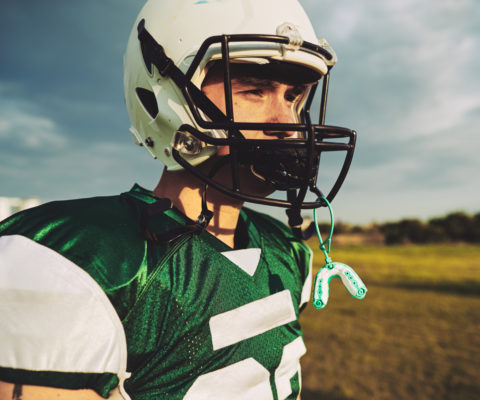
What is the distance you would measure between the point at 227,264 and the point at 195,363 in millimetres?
303

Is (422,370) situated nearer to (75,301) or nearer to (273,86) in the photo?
(273,86)

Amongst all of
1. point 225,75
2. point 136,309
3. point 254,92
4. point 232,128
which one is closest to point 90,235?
point 136,309

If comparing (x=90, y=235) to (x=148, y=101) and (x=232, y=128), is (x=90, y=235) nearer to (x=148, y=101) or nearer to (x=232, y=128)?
(x=232, y=128)

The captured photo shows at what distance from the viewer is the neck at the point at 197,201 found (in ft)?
4.26

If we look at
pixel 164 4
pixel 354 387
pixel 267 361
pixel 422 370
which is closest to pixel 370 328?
pixel 422 370

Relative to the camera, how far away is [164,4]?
141 cm

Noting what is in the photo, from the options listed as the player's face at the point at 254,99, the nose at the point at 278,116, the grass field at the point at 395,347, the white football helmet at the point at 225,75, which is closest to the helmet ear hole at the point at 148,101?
the white football helmet at the point at 225,75

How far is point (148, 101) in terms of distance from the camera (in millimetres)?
1438

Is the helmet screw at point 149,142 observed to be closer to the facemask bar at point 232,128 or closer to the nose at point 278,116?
the facemask bar at point 232,128

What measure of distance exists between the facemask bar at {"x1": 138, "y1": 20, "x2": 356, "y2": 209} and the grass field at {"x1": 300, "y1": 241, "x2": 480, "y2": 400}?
9.48ft

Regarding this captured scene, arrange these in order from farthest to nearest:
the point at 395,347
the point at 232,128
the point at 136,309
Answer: the point at 395,347 < the point at 232,128 < the point at 136,309

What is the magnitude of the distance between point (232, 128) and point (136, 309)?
575mm

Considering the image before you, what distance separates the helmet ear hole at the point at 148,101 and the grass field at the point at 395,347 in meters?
3.03

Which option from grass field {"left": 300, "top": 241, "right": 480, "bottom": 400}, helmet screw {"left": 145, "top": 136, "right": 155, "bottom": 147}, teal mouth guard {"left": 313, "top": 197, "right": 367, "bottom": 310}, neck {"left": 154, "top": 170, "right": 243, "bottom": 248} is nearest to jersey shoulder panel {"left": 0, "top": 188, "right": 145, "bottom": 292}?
neck {"left": 154, "top": 170, "right": 243, "bottom": 248}
